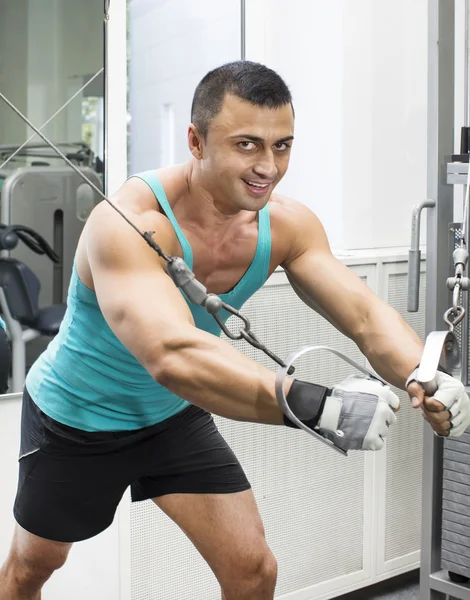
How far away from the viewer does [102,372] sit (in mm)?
1952

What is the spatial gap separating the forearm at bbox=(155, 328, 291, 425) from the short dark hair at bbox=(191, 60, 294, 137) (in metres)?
0.46

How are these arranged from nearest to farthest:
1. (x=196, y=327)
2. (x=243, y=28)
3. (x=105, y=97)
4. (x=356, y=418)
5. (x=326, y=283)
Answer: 1. (x=356, y=418)
2. (x=196, y=327)
3. (x=326, y=283)
4. (x=105, y=97)
5. (x=243, y=28)

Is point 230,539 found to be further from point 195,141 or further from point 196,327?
point 195,141

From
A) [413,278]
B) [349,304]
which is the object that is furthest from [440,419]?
[413,278]

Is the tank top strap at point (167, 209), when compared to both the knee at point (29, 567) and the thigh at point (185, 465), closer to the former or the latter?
the thigh at point (185, 465)

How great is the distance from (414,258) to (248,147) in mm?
1096

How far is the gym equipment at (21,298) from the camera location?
2.52 m

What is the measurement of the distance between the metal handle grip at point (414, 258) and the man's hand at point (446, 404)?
1.10 metres

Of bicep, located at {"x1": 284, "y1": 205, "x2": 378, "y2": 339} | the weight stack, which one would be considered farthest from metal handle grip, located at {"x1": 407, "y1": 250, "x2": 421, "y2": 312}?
bicep, located at {"x1": 284, "y1": 205, "x2": 378, "y2": 339}

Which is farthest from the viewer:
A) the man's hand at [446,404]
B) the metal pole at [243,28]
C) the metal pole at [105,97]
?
the metal pole at [243,28]

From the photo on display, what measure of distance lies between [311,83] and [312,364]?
0.92 metres

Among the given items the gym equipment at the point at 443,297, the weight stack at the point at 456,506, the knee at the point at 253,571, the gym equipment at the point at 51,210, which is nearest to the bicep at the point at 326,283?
the knee at the point at 253,571

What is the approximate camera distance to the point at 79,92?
8.51ft

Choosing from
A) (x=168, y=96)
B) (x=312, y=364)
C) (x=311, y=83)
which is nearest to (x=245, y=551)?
(x=312, y=364)
